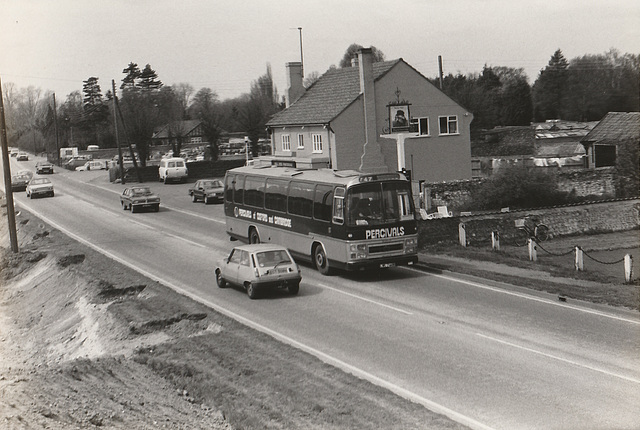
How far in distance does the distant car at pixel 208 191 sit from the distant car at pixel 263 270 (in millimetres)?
27072

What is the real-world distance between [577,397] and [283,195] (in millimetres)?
16771

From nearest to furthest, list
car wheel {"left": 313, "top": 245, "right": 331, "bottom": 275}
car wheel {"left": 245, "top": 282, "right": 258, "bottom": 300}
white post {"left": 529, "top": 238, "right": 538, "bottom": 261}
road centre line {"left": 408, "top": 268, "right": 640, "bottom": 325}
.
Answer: road centre line {"left": 408, "top": 268, "right": 640, "bottom": 325} → car wheel {"left": 245, "top": 282, "right": 258, "bottom": 300} → car wheel {"left": 313, "top": 245, "right": 331, "bottom": 275} → white post {"left": 529, "top": 238, "right": 538, "bottom": 261}

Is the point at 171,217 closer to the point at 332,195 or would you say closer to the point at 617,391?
the point at 332,195

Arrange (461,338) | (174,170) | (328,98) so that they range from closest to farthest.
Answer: (461,338) → (328,98) → (174,170)

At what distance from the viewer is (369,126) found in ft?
152

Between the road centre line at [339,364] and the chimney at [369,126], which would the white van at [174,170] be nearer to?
the chimney at [369,126]

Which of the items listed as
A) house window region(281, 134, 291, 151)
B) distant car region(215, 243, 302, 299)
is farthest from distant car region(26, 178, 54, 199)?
distant car region(215, 243, 302, 299)

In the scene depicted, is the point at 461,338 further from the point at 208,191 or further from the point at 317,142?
the point at 208,191

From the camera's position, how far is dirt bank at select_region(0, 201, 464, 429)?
11.7 m

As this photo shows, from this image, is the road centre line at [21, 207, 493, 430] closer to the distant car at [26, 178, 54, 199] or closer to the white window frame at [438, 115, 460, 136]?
the white window frame at [438, 115, 460, 136]

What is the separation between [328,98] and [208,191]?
9.94 metres

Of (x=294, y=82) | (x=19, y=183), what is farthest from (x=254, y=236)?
(x=19, y=183)

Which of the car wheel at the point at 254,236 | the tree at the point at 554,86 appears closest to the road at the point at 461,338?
the car wheel at the point at 254,236

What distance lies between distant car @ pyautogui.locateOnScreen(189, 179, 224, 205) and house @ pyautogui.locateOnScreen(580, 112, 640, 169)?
2579 cm
